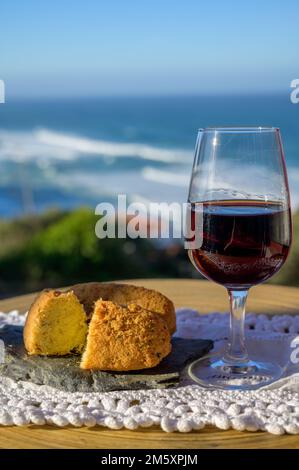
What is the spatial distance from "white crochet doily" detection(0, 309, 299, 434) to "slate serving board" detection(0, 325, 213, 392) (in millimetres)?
12

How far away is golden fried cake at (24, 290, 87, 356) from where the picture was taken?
3.89 ft

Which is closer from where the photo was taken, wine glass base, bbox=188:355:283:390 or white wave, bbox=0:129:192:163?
wine glass base, bbox=188:355:283:390

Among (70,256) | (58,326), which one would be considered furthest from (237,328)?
(70,256)

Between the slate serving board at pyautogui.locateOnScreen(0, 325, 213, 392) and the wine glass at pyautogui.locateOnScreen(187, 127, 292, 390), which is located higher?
the wine glass at pyautogui.locateOnScreen(187, 127, 292, 390)

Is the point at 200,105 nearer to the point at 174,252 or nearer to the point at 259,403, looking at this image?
the point at 174,252

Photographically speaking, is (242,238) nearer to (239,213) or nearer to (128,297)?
(239,213)

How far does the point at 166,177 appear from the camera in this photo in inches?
569

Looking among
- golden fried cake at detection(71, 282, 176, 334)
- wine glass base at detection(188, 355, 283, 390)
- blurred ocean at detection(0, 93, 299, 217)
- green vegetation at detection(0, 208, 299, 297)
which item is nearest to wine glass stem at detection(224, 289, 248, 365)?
wine glass base at detection(188, 355, 283, 390)

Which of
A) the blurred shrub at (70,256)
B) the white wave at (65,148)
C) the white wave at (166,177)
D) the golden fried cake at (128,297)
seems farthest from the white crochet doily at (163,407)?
the white wave at (65,148)

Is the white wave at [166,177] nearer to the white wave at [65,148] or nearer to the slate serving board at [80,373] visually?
the white wave at [65,148]

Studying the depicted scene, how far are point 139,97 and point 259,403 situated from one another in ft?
74.3

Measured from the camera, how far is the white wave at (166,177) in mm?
14023

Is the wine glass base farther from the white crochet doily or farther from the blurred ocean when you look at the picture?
the blurred ocean

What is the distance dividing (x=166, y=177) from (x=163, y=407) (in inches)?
531
